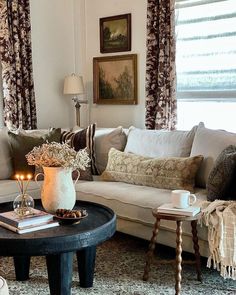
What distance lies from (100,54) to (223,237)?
3.09 metres

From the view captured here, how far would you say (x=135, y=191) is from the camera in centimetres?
323

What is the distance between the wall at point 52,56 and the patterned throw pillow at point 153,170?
1.62 metres

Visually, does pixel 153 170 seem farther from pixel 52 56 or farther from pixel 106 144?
pixel 52 56

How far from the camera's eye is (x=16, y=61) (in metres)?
4.57

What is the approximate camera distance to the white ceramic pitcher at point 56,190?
249 centimetres

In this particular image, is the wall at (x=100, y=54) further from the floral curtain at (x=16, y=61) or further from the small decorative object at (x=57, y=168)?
the small decorative object at (x=57, y=168)

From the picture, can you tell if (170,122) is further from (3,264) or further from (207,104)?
(3,264)

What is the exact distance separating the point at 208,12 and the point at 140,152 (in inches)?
59.1

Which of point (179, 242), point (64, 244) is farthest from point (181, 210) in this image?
point (64, 244)

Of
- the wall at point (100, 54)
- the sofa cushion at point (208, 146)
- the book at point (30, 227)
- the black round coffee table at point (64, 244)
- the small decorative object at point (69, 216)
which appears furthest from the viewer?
the wall at point (100, 54)

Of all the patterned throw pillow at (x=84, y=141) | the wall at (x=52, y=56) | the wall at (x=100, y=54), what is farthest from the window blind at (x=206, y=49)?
the wall at (x=52, y=56)

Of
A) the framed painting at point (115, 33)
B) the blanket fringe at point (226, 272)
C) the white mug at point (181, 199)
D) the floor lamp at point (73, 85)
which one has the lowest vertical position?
the blanket fringe at point (226, 272)

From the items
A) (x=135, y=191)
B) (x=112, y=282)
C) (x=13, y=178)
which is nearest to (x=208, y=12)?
(x=135, y=191)

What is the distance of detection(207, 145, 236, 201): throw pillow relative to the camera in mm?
2783
